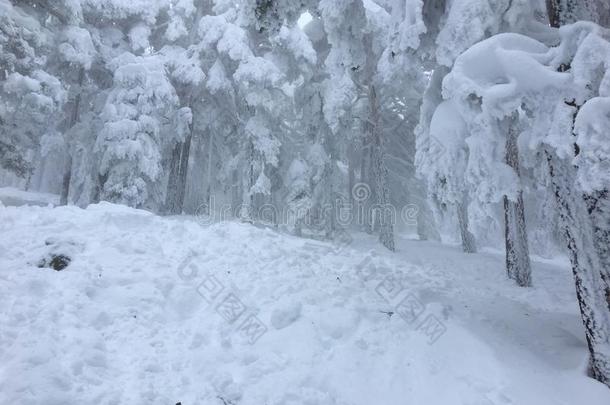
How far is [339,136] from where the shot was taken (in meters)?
19.0

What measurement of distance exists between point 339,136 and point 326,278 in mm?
11405

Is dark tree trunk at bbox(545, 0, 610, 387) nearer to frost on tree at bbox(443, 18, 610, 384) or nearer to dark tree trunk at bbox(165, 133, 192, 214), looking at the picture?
frost on tree at bbox(443, 18, 610, 384)

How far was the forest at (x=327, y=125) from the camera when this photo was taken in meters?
5.34

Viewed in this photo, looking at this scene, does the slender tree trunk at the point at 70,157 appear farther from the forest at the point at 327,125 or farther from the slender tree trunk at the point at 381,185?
the slender tree trunk at the point at 381,185

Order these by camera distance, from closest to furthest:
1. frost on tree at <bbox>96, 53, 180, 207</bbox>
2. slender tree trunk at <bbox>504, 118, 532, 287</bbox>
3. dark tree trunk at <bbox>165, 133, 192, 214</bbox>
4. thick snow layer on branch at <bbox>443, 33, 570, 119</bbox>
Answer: thick snow layer on branch at <bbox>443, 33, 570, 119</bbox>
slender tree trunk at <bbox>504, 118, 532, 287</bbox>
frost on tree at <bbox>96, 53, 180, 207</bbox>
dark tree trunk at <bbox>165, 133, 192, 214</bbox>

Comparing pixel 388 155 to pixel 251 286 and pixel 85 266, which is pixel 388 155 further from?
pixel 85 266

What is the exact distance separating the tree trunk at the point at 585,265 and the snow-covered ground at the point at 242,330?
0.38 m

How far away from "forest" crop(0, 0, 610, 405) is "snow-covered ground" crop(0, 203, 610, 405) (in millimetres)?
163

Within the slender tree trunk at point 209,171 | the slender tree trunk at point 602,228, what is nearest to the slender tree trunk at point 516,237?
the slender tree trunk at point 602,228

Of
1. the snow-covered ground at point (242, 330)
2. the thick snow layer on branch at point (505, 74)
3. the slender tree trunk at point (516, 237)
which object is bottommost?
the snow-covered ground at point (242, 330)

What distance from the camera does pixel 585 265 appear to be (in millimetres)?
5355

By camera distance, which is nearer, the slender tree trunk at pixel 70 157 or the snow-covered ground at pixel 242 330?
the snow-covered ground at pixel 242 330

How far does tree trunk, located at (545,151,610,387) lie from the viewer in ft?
16.8

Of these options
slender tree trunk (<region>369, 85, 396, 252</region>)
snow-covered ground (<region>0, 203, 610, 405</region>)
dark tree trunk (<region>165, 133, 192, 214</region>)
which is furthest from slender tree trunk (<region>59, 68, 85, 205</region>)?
slender tree trunk (<region>369, 85, 396, 252</region>)
